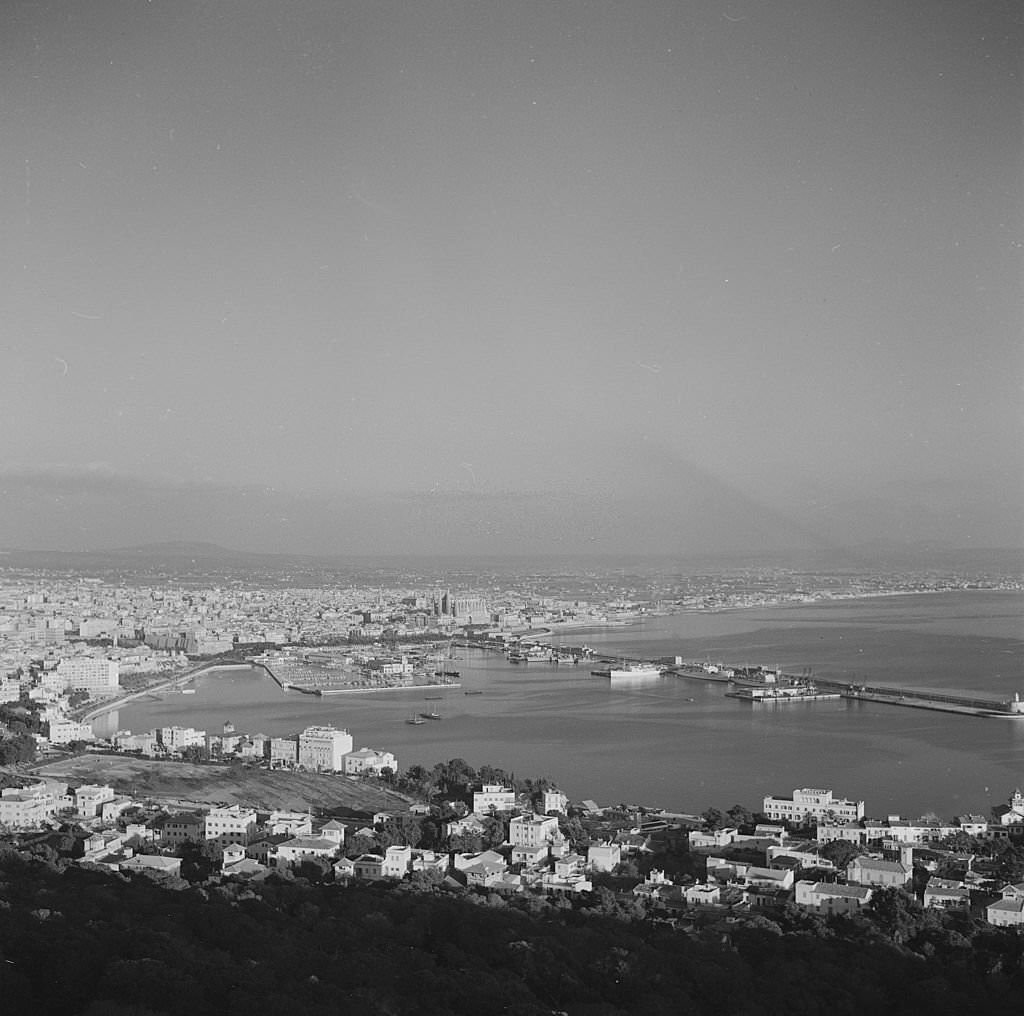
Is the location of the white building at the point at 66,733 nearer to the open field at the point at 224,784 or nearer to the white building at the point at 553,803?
the open field at the point at 224,784

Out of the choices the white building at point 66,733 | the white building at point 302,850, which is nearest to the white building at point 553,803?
the white building at point 302,850

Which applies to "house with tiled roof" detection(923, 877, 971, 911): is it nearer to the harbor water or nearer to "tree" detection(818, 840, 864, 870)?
"tree" detection(818, 840, 864, 870)

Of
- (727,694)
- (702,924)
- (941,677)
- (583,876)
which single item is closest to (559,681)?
(727,694)

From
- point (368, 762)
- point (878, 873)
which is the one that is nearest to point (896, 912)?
point (878, 873)

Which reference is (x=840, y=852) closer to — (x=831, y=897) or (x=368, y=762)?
(x=831, y=897)

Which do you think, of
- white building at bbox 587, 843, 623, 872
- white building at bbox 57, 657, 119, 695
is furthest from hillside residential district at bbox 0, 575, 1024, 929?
white building at bbox 57, 657, 119, 695
